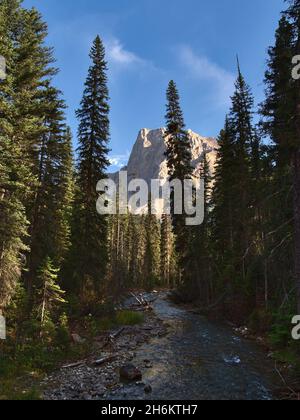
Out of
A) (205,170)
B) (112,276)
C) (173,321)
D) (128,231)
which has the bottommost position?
(173,321)

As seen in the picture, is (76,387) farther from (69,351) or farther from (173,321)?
(173,321)

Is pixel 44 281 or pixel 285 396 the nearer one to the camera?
pixel 285 396

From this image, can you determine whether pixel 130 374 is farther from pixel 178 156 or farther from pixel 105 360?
pixel 178 156

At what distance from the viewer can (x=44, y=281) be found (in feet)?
59.9

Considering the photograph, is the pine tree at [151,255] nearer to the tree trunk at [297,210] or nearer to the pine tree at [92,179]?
the pine tree at [92,179]

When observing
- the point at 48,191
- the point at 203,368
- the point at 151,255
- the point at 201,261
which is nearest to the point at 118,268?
the point at 201,261

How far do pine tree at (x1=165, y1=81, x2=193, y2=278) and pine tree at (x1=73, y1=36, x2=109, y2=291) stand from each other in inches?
368

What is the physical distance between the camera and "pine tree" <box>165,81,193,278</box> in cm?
3350

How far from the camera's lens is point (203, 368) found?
15.0 meters

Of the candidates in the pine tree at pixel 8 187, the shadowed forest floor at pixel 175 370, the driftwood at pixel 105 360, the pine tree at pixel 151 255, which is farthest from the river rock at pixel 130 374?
the pine tree at pixel 151 255

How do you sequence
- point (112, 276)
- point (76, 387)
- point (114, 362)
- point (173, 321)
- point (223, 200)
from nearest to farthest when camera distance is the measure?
point (76, 387), point (114, 362), point (173, 321), point (112, 276), point (223, 200)

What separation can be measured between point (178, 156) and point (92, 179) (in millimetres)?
11466
